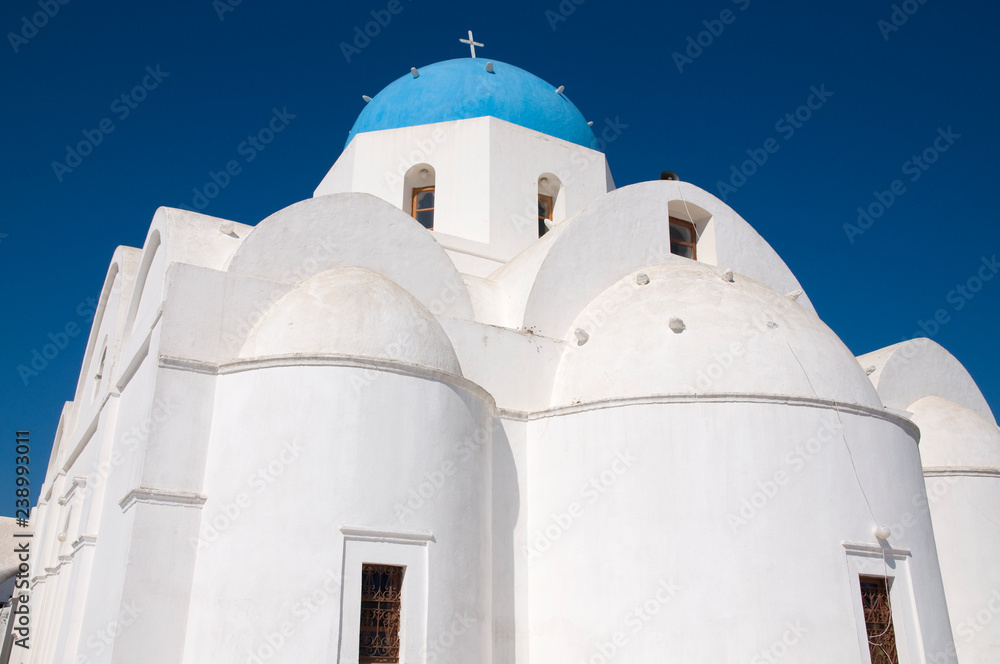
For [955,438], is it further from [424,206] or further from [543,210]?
[424,206]

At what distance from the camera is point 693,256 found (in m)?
11.7

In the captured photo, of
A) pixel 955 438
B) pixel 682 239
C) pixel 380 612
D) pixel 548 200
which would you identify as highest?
pixel 548 200

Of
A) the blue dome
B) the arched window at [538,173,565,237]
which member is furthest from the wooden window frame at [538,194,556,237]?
the blue dome

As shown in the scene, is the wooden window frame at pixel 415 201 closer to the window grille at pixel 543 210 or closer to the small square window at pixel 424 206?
the small square window at pixel 424 206

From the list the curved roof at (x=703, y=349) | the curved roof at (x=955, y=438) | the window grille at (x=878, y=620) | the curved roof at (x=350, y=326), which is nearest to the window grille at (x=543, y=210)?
the curved roof at (x=703, y=349)

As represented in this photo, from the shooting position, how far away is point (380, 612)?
7.14 meters

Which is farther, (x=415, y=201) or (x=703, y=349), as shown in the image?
(x=415, y=201)

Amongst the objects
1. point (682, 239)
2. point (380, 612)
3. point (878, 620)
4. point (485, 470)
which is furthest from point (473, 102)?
point (878, 620)

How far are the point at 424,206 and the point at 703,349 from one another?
5.42 metres

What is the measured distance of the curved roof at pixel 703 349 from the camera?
873 centimetres

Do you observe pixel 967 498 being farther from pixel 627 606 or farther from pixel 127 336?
pixel 127 336

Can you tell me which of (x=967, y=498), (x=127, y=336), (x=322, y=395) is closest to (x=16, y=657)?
(x=127, y=336)

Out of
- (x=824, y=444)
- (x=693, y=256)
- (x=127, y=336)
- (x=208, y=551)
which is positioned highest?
(x=693, y=256)

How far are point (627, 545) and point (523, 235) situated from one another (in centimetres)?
532
